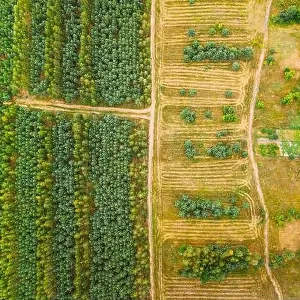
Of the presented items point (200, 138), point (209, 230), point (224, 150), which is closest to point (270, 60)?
point (224, 150)

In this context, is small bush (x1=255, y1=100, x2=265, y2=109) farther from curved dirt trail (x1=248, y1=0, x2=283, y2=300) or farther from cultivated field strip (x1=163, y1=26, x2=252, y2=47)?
cultivated field strip (x1=163, y1=26, x2=252, y2=47)

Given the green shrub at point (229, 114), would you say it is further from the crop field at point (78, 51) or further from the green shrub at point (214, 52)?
the crop field at point (78, 51)

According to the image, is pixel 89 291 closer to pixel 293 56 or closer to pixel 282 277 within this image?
pixel 282 277

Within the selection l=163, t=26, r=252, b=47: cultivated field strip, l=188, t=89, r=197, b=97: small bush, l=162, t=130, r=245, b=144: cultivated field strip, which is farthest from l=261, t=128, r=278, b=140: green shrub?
l=163, t=26, r=252, b=47: cultivated field strip

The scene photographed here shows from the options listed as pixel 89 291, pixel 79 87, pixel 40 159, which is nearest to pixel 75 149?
pixel 40 159

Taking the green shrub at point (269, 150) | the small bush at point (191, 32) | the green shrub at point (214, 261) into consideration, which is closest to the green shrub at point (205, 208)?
the green shrub at point (214, 261)

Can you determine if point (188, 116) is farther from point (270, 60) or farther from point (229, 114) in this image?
point (270, 60)
